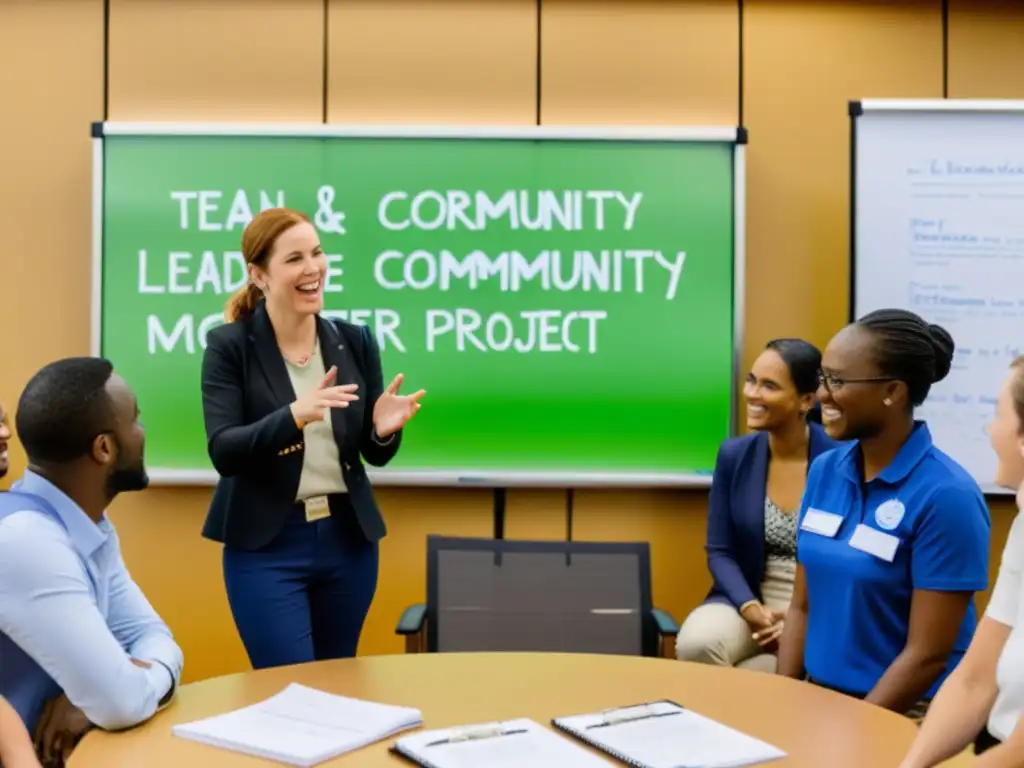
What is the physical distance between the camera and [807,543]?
196 centimetres

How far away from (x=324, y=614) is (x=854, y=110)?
93.8 inches

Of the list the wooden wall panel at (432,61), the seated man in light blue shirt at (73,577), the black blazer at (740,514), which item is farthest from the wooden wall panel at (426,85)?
the seated man in light blue shirt at (73,577)

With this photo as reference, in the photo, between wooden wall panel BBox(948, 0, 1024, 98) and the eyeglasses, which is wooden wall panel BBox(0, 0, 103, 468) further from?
wooden wall panel BBox(948, 0, 1024, 98)

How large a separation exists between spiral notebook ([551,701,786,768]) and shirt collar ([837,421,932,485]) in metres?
0.73

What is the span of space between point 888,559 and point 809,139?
1.92m

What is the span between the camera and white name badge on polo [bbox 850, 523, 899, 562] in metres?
1.80

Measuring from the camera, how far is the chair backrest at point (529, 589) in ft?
7.75

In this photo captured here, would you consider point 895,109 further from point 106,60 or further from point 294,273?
point 106,60

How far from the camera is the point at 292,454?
7.39ft

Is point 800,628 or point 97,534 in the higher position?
point 97,534

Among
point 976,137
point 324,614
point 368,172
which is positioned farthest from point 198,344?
point 976,137

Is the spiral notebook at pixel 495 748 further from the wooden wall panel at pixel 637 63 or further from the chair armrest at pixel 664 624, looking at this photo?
the wooden wall panel at pixel 637 63

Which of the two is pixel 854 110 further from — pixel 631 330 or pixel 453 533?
pixel 453 533

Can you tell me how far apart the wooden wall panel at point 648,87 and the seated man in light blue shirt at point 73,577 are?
1.93 meters
